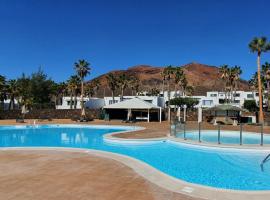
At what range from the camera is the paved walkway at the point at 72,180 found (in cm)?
725

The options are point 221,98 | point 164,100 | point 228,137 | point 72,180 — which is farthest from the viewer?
point 221,98

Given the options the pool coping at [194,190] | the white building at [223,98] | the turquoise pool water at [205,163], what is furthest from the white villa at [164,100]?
the pool coping at [194,190]

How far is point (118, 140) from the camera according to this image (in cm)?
2039

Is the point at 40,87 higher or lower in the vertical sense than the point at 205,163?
higher

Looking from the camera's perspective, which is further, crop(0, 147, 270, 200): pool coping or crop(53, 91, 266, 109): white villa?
crop(53, 91, 266, 109): white villa

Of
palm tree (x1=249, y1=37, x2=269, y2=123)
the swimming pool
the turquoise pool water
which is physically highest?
palm tree (x1=249, y1=37, x2=269, y2=123)

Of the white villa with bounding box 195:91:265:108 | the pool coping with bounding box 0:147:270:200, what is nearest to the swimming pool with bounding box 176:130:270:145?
the pool coping with bounding box 0:147:270:200

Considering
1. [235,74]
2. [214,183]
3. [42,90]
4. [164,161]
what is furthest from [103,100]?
[214,183]

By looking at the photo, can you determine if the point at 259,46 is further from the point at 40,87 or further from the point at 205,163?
the point at 40,87

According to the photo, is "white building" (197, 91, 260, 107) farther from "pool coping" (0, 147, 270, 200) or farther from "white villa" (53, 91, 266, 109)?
"pool coping" (0, 147, 270, 200)

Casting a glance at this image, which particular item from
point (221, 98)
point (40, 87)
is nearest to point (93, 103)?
point (40, 87)

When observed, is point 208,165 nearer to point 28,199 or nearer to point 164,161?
point 164,161

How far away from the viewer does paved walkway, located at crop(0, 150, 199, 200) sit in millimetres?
7250

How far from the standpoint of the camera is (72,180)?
8.70 m
